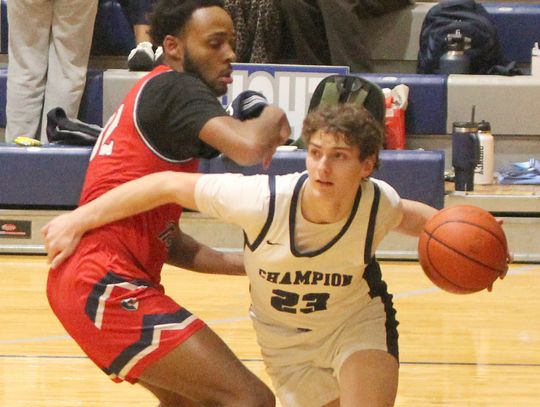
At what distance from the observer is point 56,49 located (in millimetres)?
6828

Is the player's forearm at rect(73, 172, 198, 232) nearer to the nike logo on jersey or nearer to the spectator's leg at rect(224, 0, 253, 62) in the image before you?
the nike logo on jersey

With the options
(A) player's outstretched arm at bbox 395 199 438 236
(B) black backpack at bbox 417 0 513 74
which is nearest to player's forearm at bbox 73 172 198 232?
(A) player's outstretched arm at bbox 395 199 438 236

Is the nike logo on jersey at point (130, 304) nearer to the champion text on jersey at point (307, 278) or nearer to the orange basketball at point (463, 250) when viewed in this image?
the champion text on jersey at point (307, 278)

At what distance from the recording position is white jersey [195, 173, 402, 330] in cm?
309

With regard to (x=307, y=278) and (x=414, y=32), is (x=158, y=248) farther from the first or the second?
(x=414, y=32)

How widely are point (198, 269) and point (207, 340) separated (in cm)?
48

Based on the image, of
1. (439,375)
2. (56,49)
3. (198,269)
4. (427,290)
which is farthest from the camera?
(56,49)

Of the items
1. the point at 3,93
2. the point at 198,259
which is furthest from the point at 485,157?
the point at 198,259

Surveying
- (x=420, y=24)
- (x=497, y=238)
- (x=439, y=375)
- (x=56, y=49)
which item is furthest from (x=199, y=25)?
(x=420, y=24)

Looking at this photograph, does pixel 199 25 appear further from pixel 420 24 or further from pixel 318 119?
pixel 420 24

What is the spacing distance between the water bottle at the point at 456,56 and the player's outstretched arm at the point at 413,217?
3895mm

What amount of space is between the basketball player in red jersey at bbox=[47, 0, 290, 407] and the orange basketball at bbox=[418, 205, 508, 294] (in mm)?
556

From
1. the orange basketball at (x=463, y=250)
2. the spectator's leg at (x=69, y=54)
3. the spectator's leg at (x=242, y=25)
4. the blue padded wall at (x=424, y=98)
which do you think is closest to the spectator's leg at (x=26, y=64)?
the spectator's leg at (x=69, y=54)

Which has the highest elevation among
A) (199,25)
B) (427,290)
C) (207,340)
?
(199,25)
